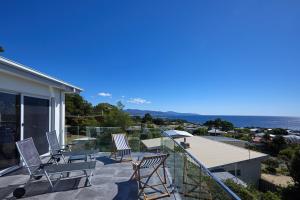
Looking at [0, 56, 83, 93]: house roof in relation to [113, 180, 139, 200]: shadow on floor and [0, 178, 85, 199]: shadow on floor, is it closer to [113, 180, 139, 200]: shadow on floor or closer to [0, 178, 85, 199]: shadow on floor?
[0, 178, 85, 199]: shadow on floor

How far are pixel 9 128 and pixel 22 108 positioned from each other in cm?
65

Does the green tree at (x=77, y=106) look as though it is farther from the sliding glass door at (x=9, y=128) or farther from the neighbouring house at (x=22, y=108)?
the sliding glass door at (x=9, y=128)

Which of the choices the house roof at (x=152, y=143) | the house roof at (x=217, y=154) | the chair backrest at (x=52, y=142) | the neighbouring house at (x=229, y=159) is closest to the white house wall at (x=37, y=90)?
the chair backrest at (x=52, y=142)

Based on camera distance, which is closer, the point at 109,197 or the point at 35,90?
the point at 109,197

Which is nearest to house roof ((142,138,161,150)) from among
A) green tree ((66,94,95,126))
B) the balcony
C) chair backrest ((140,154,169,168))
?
the balcony

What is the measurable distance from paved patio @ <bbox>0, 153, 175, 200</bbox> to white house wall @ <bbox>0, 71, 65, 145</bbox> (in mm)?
2045

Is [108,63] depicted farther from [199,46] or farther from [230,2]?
[230,2]

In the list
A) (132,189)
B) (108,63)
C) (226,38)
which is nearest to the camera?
(132,189)

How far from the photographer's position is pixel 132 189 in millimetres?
4391

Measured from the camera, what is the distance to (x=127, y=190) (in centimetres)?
431

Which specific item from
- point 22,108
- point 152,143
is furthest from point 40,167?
point 152,143

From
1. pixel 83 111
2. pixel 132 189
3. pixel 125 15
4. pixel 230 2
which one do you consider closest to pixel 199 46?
pixel 230 2

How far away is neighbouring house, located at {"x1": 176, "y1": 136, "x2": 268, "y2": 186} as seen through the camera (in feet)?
46.8

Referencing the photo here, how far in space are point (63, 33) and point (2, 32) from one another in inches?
110
